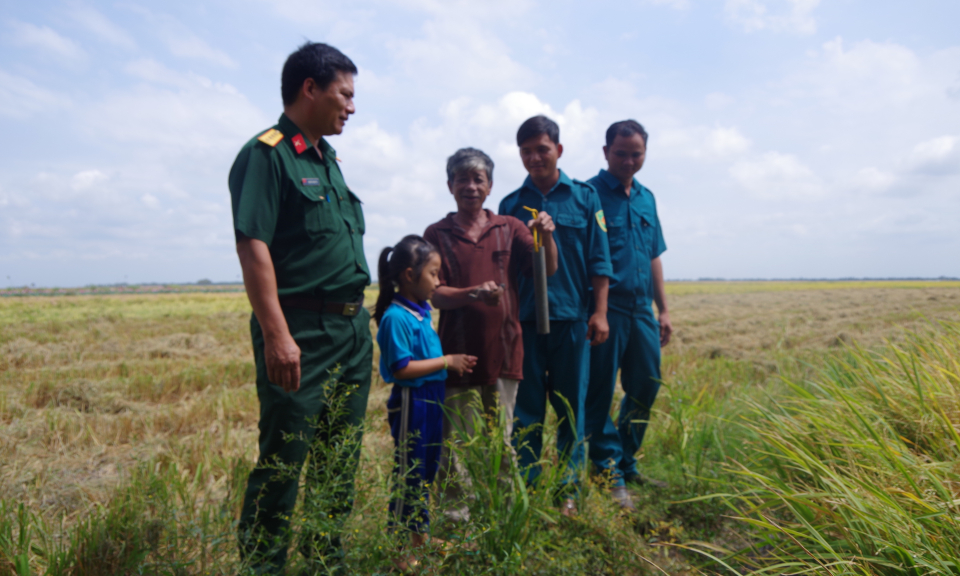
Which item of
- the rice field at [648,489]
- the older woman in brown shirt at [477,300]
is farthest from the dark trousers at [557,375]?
the rice field at [648,489]

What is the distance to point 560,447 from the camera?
2.92 metres

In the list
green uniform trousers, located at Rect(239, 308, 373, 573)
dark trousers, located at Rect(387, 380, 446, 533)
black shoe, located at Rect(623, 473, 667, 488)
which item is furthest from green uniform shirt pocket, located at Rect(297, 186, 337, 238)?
black shoe, located at Rect(623, 473, 667, 488)

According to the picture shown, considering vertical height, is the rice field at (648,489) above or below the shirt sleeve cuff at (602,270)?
below

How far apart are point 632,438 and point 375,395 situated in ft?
10.2

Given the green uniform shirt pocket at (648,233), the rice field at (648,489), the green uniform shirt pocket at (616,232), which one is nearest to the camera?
the rice field at (648,489)

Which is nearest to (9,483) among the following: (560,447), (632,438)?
(560,447)

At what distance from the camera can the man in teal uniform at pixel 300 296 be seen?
5.93 ft

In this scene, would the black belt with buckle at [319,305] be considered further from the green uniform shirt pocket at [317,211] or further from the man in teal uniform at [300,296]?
the green uniform shirt pocket at [317,211]

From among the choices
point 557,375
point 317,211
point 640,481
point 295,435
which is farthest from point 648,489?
point 317,211

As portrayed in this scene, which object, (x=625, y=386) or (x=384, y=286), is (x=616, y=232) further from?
(x=384, y=286)

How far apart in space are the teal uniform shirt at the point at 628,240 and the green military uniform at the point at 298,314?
1712 mm

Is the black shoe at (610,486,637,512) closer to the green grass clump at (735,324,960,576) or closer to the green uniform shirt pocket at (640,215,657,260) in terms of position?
the green grass clump at (735,324,960,576)

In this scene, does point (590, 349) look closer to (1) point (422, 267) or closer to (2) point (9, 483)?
(1) point (422, 267)

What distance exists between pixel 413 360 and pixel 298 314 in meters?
0.52
